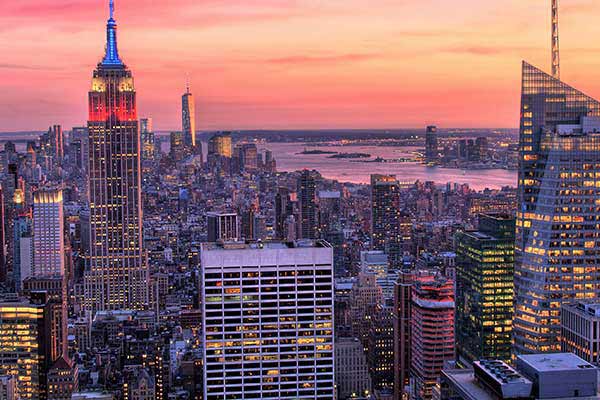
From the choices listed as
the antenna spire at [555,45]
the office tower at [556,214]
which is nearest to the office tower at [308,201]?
the antenna spire at [555,45]

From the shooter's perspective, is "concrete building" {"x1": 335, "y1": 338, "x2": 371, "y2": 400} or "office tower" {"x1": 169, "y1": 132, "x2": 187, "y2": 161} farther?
"office tower" {"x1": 169, "y1": 132, "x2": 187, "y2": 161}

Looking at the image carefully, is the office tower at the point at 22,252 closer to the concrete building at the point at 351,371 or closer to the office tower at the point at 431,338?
the concrete building at the point at 351,371

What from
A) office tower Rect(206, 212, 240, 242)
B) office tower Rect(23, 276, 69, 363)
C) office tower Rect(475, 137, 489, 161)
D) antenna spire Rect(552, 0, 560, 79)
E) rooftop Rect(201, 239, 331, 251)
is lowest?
office tower Rect(23, 276, 69, 363)

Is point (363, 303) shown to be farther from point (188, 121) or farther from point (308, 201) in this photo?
point (188, 121)

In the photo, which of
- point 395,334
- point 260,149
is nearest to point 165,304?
point 395,334

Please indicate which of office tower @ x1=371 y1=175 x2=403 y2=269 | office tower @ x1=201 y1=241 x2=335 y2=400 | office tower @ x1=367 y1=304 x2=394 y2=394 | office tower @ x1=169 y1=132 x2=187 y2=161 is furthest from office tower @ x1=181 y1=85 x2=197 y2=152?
office tower @ x1=201 y1=241 x2=335 y2=400

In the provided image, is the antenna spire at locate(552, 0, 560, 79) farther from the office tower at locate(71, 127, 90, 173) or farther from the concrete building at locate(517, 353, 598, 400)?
the office tower at locate(71, 127, 90, 173)

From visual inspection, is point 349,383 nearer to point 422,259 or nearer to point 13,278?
point 422,259
